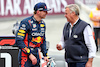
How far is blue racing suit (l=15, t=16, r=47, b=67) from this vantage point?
17.4 feet

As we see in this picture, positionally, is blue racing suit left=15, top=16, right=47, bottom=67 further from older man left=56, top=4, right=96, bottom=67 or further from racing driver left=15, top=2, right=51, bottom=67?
older man left=56, top=4, right=96, bottom=67

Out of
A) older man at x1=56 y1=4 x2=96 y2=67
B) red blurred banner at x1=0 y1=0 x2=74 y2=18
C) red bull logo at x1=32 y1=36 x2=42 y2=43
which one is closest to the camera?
older man at x1=56 y1=4 x2=96 y2=67

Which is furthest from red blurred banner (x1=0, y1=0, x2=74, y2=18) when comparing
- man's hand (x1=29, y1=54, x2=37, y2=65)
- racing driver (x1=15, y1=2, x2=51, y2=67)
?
man's hand (x1=29, y1=54, x2=37, y2=65)

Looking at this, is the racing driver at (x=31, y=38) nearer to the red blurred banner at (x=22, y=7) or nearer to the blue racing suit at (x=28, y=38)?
the blue racing suit at (x=28, y=38)

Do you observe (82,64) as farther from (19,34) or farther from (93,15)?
(93,15)

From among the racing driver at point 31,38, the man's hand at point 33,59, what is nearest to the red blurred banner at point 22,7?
the racing driver at point 31,38

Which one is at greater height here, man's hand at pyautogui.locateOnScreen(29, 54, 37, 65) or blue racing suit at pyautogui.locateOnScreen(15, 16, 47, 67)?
blue racing suit at pyautogui.locateOnScreen(15, 16, 47, 67)

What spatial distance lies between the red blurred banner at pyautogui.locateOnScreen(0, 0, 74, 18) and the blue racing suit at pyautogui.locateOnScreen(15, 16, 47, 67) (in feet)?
63.9

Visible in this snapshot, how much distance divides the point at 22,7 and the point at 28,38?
794 inches

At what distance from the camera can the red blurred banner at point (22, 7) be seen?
2495cm

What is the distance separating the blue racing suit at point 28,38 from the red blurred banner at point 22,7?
1949 cm

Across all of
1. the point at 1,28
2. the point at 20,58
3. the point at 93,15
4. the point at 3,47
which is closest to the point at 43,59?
Result: the point at 20,58

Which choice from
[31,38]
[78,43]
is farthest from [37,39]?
[78,43]

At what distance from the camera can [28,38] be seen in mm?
5375
